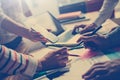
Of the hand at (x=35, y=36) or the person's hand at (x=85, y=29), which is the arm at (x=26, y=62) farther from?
the person's hand at (x=85, y=29)

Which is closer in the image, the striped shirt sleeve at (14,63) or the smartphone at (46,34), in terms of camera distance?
the striped shirt sleeve at (14,63)

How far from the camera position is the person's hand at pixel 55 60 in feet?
4.82

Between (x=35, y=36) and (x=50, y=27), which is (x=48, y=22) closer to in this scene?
(x=50, y=27)

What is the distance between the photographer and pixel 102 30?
6.19 ft

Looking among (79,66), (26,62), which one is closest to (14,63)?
(26,62)

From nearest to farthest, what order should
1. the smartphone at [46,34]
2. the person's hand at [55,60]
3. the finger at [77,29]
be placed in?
the person's hand at [55,60] < the smartphone at [46,34] < the finger at [77,29]

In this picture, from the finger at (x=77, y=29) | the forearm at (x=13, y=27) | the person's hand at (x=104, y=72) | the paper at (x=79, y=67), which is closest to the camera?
the person's hand at (x=104, y=72)

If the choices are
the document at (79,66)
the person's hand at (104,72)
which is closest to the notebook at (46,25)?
the document at (79,66)

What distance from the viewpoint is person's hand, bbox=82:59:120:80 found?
1.23 metres

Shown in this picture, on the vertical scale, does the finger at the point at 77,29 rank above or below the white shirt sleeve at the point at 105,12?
below

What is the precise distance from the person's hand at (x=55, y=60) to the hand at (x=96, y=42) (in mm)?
159

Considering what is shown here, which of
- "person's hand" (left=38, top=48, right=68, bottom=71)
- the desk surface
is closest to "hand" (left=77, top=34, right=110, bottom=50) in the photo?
the desk surface

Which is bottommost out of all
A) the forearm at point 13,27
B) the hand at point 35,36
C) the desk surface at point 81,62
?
the desk surface at point 81,62

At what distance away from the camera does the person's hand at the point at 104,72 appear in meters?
1.23
